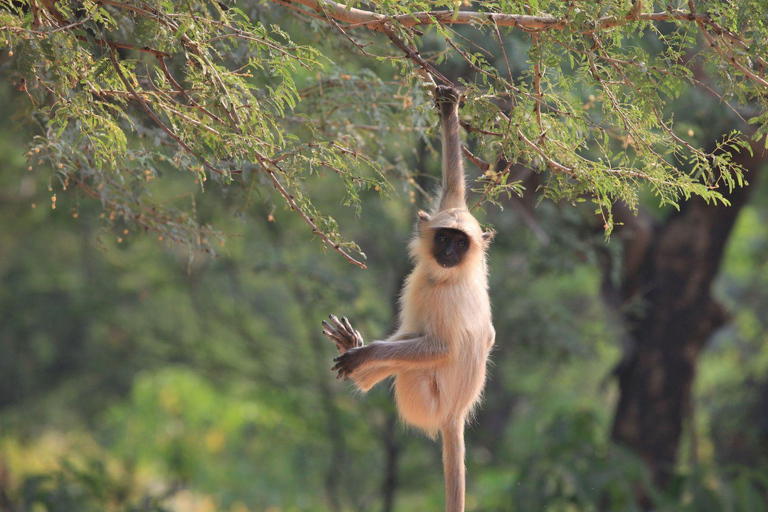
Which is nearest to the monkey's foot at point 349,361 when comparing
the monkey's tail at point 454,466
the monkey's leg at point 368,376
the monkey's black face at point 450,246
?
the monkey's leg at point 368,376

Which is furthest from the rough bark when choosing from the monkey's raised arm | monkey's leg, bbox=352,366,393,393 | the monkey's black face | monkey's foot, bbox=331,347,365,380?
monkey's foot, bbox=331,347,365,380

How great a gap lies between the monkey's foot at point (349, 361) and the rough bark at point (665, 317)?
5.90 m

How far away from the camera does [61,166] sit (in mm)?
3473

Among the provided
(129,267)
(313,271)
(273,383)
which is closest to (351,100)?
(313,271)

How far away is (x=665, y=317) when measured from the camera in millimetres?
9875

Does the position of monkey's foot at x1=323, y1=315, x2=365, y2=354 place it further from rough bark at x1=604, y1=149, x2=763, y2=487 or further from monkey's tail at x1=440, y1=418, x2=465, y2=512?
rough bark at x1=604, y1=149, x2=763, y2=487

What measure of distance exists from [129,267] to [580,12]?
11149 millimetres

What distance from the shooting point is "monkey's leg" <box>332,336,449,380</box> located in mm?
3865

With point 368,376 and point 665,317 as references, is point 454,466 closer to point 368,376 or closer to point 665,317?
point 368,376

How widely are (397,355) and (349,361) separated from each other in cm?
33

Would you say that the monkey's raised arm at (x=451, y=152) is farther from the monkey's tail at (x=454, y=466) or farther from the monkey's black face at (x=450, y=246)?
the monkey's tail at (x=454, y=466)

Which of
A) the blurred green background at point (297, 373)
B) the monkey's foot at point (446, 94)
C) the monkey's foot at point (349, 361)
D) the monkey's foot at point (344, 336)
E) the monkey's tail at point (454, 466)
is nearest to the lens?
the monkey's foot at point (446, 94)

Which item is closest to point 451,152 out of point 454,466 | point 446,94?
point 446,94

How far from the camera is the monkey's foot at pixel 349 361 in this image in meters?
3.84
